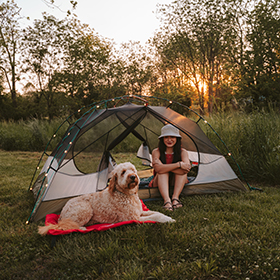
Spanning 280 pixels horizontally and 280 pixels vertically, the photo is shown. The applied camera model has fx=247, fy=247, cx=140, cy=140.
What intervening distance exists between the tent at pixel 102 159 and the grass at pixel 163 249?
2.00ft

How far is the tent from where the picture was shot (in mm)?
3371

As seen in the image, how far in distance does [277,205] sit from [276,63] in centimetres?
658

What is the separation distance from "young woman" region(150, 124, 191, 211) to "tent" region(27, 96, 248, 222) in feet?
0.89

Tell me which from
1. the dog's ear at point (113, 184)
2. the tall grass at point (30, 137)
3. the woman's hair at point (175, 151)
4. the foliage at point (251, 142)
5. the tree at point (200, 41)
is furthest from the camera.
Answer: the tree at point (200, 41)

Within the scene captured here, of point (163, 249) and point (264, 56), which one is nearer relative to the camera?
point (163, 249)

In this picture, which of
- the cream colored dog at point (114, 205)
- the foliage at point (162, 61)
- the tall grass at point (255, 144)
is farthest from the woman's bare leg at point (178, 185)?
the foliage at point (162, 61)

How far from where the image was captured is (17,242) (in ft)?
8.39

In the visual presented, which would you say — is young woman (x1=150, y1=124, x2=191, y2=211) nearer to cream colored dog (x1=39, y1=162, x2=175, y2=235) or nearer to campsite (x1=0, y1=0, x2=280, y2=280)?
campsite (x1=0, y1=0, x2=280, y2=280)

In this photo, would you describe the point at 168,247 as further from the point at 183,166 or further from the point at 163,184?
the point at 183,166

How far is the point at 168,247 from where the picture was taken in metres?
2.35

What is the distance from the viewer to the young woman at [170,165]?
3569 mm

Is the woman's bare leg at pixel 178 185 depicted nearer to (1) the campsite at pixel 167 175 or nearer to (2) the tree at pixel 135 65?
(1) the campsite at pixel 167 175

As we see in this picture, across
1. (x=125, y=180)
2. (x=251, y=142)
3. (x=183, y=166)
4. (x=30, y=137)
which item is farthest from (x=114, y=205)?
(x=30, y=137)

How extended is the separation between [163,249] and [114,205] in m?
0.82
